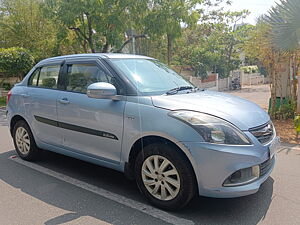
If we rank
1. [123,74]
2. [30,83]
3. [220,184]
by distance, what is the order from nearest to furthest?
1. [220,184]
2. [123,74]
3. [30,83]

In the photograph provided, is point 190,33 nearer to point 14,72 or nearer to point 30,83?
point 14,72

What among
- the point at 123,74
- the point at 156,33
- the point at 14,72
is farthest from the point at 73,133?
the point at 14,72

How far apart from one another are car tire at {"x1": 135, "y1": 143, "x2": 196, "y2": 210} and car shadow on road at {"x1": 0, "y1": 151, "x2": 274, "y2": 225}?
19 cm

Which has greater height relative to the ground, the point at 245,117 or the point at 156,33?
the point at 156,33

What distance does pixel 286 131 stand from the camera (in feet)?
21.3

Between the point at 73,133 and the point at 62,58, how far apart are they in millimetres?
1227

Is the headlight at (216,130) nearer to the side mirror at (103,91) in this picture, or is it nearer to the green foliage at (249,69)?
the side mirror at (103,91)

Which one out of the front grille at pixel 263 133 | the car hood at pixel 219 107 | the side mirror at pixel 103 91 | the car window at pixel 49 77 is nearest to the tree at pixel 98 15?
the car window at pixel 49 77

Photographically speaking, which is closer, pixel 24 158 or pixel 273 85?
pixel 24 158

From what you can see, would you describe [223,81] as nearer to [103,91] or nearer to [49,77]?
[49,77]

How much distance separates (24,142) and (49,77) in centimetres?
118

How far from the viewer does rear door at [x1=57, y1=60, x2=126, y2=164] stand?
3273 millimetres

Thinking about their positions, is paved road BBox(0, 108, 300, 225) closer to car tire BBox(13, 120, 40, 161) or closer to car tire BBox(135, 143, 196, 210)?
car tire BBox(135, 143, 196, 210)

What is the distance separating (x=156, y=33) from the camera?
11.5 meters
